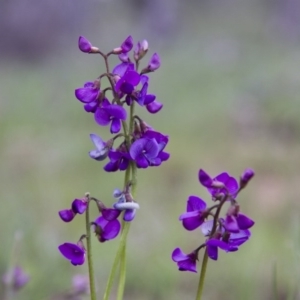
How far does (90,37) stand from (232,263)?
36.4 ft

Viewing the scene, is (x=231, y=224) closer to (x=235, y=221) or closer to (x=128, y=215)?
(x=235, y=221)

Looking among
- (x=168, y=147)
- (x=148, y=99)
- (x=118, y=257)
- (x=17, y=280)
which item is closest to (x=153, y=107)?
(x=148, y=99)

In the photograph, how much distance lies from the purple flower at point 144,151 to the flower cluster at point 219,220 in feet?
0.30

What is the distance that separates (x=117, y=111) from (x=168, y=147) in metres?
3.96

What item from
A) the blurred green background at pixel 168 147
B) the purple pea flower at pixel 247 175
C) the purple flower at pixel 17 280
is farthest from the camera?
the blurred green background at pixel 168 147

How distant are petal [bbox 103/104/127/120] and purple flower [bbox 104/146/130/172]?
0.06 metres

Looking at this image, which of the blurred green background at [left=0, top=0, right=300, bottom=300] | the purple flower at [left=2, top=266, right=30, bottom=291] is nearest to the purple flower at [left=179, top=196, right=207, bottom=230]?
the blurred green background at [left=0, top=0, right=300, bottom=300]

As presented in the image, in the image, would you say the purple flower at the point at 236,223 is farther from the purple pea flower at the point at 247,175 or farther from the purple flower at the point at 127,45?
the purple flower at the point at 127,45

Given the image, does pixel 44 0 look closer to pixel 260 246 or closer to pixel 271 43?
pixel 271 43

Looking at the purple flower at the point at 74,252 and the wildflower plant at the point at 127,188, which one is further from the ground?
the wildflower plant at the point at 127,188

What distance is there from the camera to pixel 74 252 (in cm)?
99

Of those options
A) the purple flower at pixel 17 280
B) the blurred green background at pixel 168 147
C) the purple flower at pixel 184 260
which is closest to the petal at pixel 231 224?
the purple flower at pixel 184 260

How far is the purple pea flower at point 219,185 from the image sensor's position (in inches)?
35.2

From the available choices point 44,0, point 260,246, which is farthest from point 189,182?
point 44,0
